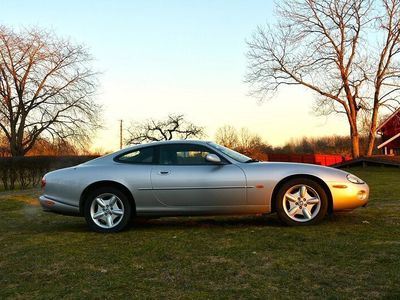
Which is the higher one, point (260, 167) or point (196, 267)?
point (260, 167)

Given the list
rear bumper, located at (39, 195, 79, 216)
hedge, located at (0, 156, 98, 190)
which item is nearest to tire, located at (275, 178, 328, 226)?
rear bumper, located at (39, 195, 79, 216)

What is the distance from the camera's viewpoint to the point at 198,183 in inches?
266

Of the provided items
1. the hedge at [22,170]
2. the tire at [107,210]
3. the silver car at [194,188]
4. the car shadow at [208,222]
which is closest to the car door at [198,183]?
the silver car at [194,188]

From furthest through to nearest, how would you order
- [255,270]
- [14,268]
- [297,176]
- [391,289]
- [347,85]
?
[347,85]
[297,176]
[14,268]
[255,270]
[391,289]

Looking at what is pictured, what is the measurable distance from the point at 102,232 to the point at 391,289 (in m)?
4.19

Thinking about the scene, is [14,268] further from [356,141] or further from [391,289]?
[356,141]

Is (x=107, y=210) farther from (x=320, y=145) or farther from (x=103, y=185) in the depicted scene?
(x=320, y=145)

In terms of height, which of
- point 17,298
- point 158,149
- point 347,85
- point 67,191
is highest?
point 347,85

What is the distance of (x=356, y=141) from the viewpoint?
3812 centimetres

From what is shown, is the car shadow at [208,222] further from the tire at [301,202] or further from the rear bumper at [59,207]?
the rear bumper at [59,207]

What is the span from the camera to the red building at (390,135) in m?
41.9

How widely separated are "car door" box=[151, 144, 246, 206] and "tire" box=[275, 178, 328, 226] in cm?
54

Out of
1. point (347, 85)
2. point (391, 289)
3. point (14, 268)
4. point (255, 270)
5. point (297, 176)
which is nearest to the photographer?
point (391, 289)

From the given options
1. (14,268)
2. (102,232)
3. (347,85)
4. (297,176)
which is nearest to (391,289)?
(297,176)
